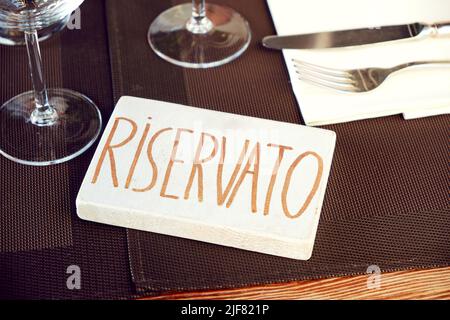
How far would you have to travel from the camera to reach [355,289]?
0.53 metres

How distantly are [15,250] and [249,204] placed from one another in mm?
183

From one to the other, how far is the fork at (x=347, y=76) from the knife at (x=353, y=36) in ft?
0.10

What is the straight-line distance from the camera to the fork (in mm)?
655

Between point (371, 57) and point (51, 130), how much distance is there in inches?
12.4

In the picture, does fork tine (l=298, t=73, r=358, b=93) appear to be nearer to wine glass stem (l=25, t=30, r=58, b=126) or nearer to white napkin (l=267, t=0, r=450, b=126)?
white napkin (l=267, t=0, r=450, b=126)

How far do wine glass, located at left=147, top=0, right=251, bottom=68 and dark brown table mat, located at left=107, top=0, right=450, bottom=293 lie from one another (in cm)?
1

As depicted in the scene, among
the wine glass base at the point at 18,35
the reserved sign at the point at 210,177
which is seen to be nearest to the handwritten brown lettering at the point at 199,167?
the reserved sign at the point at 210,177

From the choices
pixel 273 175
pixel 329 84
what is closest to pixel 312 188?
pixel 273 175

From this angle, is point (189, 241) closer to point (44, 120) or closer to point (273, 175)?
point (273, 175)

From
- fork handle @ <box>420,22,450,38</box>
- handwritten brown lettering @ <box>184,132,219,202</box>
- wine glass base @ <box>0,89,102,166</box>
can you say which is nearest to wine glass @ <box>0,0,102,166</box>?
wine glass base @ <box>0,89,102,166</box>
